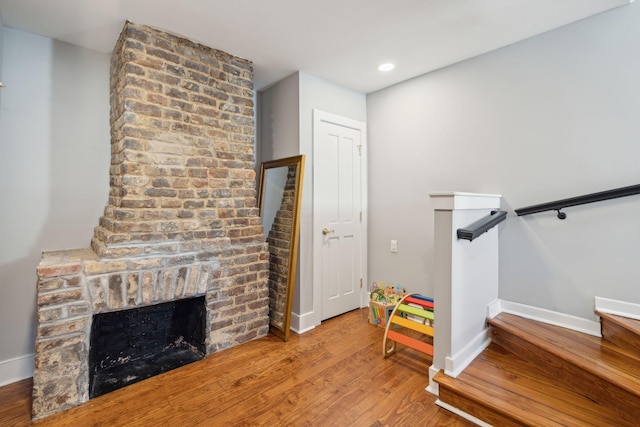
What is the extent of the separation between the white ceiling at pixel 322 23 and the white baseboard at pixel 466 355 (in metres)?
2.34

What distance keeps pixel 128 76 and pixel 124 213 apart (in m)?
0.99

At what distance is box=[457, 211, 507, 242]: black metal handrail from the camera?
191 centimetres

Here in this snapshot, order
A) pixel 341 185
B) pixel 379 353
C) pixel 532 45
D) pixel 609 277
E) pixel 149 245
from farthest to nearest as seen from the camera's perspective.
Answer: pixel 341 185
pixel 379 353
pixel 532 45
pixel 149 245
pixel 609 277

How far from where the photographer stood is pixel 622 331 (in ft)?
6.08

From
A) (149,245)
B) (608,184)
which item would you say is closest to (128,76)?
(149,245)

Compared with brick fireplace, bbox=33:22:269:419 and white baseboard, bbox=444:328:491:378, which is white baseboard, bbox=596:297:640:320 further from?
brick fireplace, bbox=33:22:269:419

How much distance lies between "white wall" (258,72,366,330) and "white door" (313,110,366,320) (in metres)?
0.07

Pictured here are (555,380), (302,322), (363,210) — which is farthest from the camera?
(363,210)

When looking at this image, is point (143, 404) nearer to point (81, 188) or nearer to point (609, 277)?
point (81, 188)

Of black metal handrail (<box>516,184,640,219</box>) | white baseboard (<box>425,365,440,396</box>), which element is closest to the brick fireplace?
white baseboard (<box>425,365,440,396</box>)

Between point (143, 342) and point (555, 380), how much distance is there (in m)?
3.10

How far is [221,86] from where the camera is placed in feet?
8.46

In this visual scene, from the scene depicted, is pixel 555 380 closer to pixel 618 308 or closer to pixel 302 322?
pixel 618 308

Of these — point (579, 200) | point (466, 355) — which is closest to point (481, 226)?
point (579, 200)
